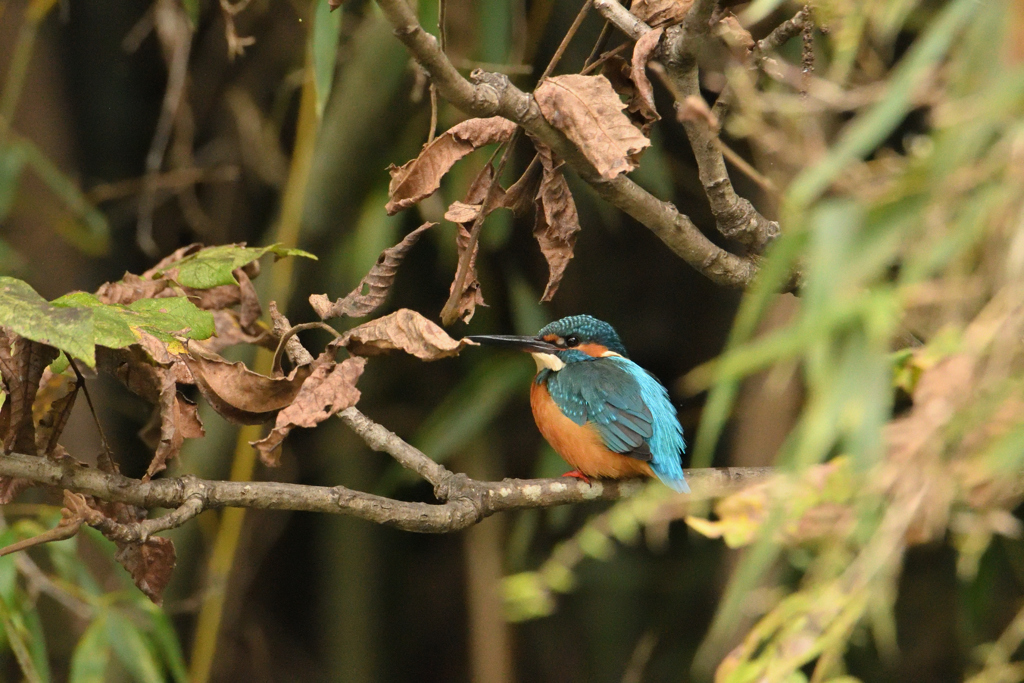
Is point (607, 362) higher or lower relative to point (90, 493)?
lower

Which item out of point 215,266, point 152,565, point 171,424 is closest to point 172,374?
point 171,424

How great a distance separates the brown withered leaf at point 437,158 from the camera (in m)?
1.51

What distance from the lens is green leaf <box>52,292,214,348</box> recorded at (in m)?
1.16

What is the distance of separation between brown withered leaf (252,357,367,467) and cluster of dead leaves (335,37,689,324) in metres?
0.16

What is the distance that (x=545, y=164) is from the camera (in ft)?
5.22

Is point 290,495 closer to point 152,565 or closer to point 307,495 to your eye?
point 307,495

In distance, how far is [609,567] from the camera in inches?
138

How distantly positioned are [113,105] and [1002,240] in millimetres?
3404

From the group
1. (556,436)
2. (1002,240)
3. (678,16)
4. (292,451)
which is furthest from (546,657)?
(1002,240)

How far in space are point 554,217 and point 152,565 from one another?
0.85 metres

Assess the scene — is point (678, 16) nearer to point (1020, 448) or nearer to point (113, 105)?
point (1020, 448)

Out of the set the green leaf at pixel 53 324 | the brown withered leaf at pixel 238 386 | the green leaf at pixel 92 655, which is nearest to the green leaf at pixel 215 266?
the brown withered leaf at pixel 238 386

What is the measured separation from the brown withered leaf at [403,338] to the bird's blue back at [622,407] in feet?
2.63

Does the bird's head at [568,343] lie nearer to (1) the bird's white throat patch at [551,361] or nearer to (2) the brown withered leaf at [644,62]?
(1) the bird's white throat patch at [551,361]
